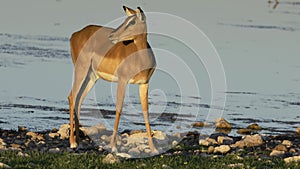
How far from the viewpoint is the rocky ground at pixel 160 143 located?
44.4 ft

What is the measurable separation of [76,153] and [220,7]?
2477cm

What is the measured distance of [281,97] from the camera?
776 inches

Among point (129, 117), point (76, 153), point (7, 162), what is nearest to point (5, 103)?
point (129, 117)

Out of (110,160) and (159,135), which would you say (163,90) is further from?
(110,160)

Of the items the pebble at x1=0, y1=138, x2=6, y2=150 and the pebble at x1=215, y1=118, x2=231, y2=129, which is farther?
the pebble at x1=215, y1=118, x2=231, y2=129

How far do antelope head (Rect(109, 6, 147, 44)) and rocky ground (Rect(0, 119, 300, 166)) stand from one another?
1670 millimetres

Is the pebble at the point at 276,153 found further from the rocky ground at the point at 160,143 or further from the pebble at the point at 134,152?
the pebble at the point at 134,152

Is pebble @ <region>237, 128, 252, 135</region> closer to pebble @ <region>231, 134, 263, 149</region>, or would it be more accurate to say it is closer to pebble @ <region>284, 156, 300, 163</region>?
pebble @ <region>231, 134, 263, 149</region>

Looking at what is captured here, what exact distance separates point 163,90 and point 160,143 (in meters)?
5.37

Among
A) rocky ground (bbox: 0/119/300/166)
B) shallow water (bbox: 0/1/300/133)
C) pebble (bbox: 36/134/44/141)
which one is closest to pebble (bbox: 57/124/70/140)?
rocky ground (bbox: 0/119/300/166)

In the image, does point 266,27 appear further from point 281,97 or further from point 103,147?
point 103,147

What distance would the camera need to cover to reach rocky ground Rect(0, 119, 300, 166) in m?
13.5

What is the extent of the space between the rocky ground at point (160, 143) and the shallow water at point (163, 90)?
120 centimetres

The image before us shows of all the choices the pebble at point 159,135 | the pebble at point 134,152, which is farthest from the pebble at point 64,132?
the pebble at point 134,152
